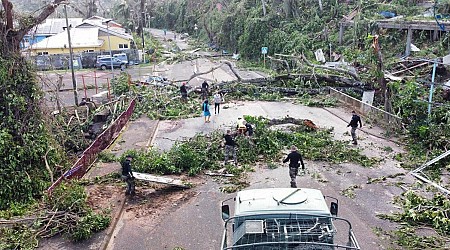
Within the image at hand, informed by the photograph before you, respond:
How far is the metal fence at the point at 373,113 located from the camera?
19.0m

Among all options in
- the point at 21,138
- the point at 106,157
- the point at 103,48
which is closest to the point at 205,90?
the point at 106,157

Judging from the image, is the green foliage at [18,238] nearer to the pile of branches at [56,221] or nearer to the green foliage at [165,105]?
the pile of branches at [56,221]

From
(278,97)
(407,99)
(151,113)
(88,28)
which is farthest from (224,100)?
(88,28)

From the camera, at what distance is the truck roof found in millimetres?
6918

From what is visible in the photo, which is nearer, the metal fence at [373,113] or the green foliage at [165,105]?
the metal fence at [373,113]

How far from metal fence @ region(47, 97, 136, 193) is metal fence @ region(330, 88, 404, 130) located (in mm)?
12815

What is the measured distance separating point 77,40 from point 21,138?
38.7 meters

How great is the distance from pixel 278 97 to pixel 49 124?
51.8 ft

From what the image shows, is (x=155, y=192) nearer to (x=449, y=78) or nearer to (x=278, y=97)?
(x=278, y=97)

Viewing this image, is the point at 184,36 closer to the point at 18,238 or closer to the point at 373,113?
the point at 373,113

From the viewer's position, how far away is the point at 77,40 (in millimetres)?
49625

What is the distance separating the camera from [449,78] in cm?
2253

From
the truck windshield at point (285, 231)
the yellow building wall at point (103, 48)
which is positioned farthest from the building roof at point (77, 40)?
the truck windshield at point (285, 231)

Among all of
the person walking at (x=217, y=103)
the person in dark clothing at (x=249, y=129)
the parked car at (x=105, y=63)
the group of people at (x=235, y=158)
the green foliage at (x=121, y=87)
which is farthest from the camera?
the parked car at (x=105, y=63)
